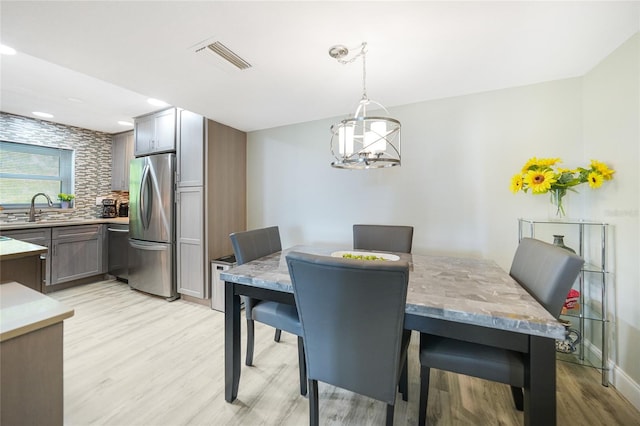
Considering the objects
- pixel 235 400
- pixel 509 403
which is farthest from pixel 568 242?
pixel 235 400

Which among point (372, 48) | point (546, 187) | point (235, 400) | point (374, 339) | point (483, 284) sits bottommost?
point (235, 400)

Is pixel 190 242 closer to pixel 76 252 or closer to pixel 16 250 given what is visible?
pixel 16 250

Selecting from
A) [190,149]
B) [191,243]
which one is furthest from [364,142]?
[191,243]

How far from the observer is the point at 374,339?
42.8 inches

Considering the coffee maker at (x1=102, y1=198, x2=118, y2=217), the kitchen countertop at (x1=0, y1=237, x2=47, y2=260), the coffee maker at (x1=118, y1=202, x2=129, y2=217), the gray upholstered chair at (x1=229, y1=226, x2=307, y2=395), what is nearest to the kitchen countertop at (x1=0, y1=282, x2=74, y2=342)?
the kitchen countertop at (x1=0, y1=237, x2=47, y2=260)

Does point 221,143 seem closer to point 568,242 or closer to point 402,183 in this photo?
point 402,183

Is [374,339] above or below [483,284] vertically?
below

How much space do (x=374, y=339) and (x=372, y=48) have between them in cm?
175

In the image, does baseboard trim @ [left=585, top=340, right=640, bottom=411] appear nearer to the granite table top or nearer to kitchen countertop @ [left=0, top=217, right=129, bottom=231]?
the granite table top

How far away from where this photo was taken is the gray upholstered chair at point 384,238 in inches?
89.7

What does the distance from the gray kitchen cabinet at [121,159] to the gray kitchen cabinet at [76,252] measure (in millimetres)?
782

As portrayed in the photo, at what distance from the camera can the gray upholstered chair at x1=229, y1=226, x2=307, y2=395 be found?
1.64 metres

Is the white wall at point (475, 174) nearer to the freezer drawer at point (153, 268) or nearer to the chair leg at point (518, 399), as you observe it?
the chair leg at point (518, 399)

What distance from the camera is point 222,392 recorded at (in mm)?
1706
